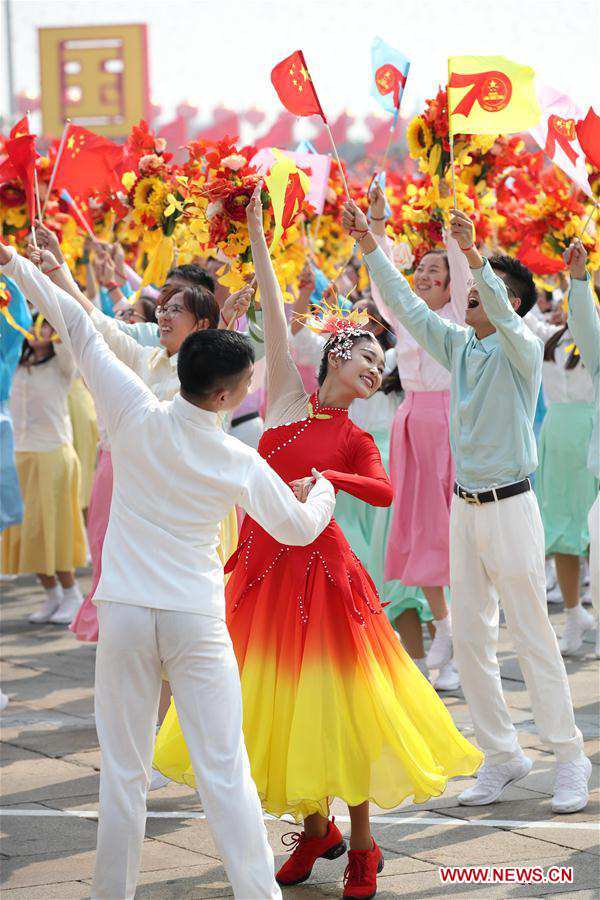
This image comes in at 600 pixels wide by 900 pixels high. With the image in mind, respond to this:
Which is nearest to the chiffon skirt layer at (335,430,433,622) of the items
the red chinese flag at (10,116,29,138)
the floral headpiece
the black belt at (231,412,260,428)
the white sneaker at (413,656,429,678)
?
the white sneaker at (413,656,429,678)

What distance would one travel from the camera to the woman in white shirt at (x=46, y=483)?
888 centimetres

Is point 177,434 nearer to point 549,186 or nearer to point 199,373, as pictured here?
point 199,373

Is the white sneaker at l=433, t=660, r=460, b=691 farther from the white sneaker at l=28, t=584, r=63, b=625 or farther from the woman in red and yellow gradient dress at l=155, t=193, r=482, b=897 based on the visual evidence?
the white sneaker at l=28, t=584, r=63, b=625

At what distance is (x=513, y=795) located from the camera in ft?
16.6

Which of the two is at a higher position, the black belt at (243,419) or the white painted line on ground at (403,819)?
the black belt at (243,419)

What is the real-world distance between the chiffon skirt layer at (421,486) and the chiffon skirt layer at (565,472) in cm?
123

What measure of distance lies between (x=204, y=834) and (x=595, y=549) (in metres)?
1.93

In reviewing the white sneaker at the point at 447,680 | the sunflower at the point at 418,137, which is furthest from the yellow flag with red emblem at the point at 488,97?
the white sneaker at the point at 447,680

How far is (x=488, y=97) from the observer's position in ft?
17.0

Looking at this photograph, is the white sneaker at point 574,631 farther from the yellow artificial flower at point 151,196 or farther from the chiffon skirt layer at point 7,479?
the yellow artificial flower at point 151,196

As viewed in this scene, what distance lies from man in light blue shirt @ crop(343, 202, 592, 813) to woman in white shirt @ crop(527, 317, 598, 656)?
8.67ft

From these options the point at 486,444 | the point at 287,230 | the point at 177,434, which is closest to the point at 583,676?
the point at 486,444

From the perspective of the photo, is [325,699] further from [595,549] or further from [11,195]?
[11,195]

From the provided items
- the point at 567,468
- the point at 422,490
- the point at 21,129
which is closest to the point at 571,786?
the point at 422,490
